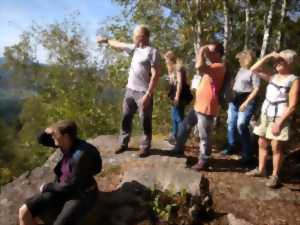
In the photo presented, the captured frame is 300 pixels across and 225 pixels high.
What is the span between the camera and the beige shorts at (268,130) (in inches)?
267

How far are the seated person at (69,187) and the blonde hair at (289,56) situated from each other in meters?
3.02

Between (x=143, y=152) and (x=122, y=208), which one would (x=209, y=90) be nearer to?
(x=143, y=152)

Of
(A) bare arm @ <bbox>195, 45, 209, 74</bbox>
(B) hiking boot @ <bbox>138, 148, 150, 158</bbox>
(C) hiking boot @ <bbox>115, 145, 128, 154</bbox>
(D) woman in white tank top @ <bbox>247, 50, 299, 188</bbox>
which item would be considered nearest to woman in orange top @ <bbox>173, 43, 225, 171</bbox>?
(A) bare arm @ <bbox>195, 45, 209, 74</bbox>

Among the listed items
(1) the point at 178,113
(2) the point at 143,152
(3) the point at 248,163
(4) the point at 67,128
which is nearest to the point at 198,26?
(1) the point at 178,113

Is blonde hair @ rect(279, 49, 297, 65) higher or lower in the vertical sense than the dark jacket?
higher

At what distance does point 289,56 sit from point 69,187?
3.52 m

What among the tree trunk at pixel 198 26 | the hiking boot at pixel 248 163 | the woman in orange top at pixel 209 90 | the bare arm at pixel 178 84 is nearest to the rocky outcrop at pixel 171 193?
the hiking boot at pixel 248 163

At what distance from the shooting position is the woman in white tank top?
6.68 meters

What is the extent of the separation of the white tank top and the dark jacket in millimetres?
2739

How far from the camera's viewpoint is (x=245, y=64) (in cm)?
787

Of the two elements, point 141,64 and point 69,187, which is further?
point 141,64

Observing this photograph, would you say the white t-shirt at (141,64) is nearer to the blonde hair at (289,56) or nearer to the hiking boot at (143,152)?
the hiking boot at (143,152)

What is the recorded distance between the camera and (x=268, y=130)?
6.96 metres

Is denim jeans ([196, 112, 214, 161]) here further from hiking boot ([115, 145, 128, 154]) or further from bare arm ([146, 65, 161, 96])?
hiking boot ([115, 145, 128, 154])
